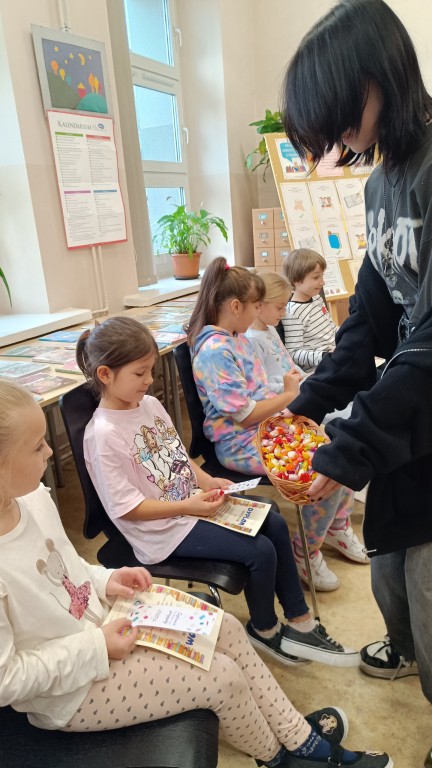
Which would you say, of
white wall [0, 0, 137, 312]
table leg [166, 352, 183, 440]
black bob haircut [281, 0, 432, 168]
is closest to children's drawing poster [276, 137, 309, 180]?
white wall [0, 0, 137, 312]

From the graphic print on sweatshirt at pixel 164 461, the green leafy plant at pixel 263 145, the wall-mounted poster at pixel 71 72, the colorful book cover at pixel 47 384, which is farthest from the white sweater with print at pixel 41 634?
the green leafy plant at pixel 263 145

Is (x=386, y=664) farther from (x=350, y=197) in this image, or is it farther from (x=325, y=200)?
(x=350, y=197)

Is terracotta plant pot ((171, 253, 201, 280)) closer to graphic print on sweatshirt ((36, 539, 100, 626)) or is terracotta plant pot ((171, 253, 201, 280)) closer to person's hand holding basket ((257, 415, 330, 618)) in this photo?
person's hand holding basket ((257, 415, 330, 618))

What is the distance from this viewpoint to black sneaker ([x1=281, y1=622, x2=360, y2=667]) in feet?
4.81

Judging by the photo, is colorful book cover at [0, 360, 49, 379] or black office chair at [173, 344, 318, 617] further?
colorful book cover at [0, 360, 49, 379]

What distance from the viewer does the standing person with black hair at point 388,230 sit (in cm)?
86

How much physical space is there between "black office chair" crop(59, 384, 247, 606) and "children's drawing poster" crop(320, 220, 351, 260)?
8.58 ft

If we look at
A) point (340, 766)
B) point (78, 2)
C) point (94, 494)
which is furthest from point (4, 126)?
point (340, 766)

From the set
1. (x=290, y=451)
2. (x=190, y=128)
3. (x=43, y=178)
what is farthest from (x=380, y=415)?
(x=190, y=128)

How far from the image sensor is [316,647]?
1474 mm

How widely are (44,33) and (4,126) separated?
1.59ft

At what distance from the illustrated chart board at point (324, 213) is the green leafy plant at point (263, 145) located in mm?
470

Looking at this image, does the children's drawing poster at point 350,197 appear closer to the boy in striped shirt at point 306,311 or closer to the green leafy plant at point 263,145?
the green leafy plant at point 263,145

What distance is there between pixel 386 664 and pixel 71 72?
2.94 metres
